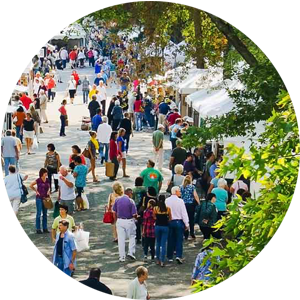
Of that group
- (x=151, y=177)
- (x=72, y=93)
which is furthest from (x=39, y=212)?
(x=72, y=93)

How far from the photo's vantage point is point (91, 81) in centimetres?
3047

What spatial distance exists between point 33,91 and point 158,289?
12.5 meters

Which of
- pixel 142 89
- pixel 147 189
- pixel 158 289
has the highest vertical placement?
pixel 142 89

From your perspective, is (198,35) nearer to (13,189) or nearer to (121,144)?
(13,189)

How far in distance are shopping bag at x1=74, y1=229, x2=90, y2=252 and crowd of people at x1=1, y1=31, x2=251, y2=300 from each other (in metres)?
0.28

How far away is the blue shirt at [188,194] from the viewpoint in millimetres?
17781

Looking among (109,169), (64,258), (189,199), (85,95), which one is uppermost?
(85,95)

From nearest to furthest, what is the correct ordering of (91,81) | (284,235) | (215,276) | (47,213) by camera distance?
(215,276) → (284,235) → (47,213) → (91,81)

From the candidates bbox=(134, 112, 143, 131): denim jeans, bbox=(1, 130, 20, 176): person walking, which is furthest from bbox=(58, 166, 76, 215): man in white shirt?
bbox=(134, 112, 143, 131): denim jeans

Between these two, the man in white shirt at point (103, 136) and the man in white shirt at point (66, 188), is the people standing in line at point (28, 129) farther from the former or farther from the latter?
the man in white shirt at point (66, 188)

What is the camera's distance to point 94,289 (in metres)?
14.9

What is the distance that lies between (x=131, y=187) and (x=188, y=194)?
2.32m

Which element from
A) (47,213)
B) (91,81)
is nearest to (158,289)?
(47,213)

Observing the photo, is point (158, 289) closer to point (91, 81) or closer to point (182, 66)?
point (182, 66)
